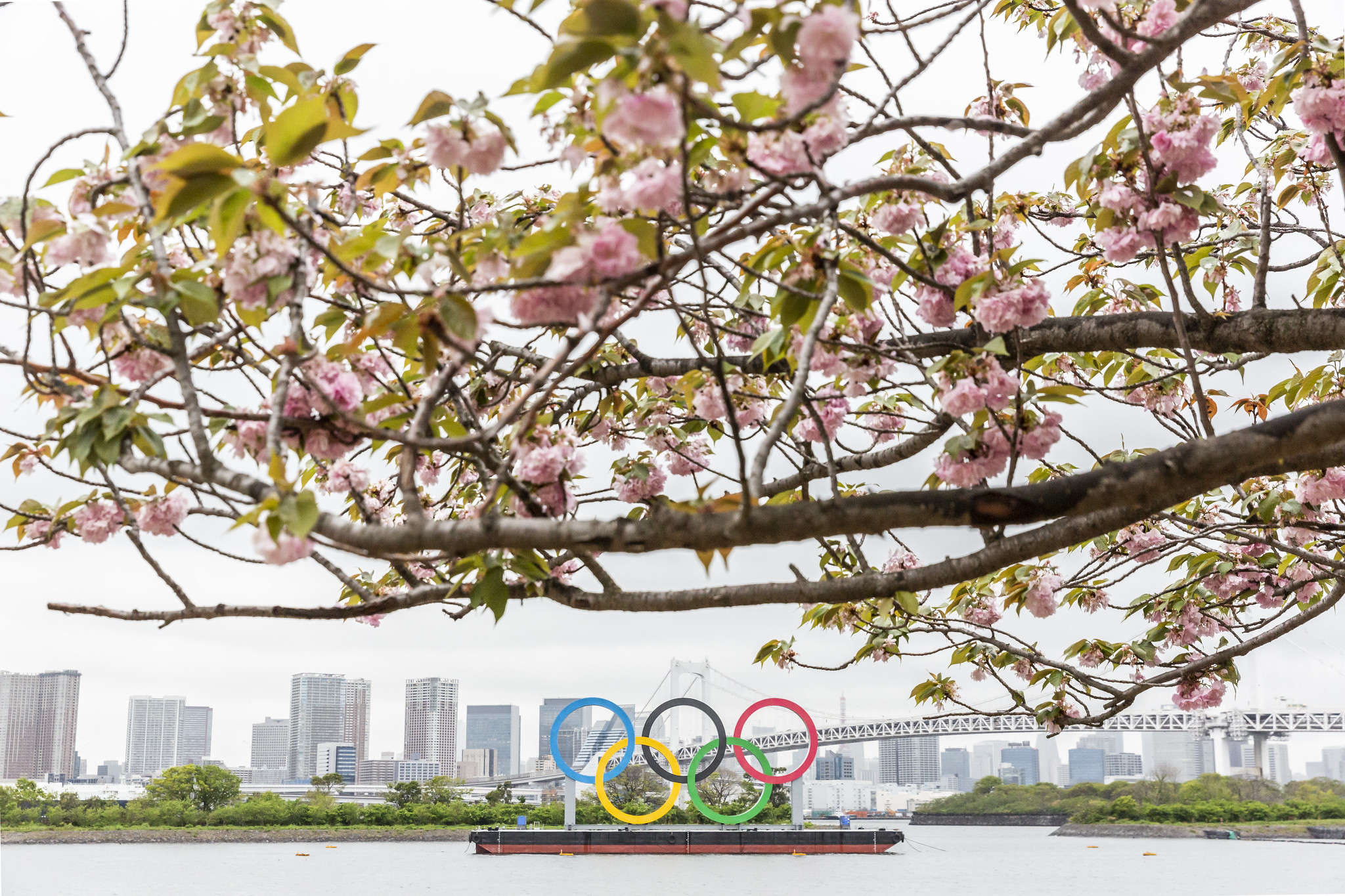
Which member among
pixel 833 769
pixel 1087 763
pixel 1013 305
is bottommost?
pixel 1087 763

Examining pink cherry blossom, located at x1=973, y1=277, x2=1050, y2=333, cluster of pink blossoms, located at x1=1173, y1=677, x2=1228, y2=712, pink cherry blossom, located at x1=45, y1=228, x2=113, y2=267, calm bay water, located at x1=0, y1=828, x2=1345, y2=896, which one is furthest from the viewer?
calm bay water, located at x1=0, y1=828, x2=1345, y2=896

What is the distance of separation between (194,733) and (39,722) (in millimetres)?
15371

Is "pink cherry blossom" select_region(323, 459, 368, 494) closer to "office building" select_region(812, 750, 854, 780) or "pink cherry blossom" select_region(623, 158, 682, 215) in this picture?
A: "pink cherry blossom" select_region(623, 158, 682, 215)

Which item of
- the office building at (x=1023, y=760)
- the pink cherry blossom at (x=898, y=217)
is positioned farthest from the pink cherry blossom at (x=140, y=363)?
the office building at (x=1023, y=760)

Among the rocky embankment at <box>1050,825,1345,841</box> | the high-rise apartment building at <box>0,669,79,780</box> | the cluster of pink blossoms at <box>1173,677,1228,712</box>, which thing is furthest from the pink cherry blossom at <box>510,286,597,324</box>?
the high-rise apartment building at <box>0,669,79,780</box>

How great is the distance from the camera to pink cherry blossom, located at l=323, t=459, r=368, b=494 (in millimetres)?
1322

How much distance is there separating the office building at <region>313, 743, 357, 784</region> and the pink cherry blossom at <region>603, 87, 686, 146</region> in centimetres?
4601

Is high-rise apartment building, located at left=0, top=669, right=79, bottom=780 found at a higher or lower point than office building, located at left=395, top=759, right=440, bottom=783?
higher

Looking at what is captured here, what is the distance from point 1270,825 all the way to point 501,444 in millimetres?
33180

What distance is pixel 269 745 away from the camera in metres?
56.6

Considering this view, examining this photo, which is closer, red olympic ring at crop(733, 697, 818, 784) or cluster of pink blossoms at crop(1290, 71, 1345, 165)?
cluster of pink blossoms at crop(1290, 71, 1345, 165)

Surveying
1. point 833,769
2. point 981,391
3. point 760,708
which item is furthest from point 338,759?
point 981,391

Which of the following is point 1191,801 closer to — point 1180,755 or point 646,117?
point 1180,755

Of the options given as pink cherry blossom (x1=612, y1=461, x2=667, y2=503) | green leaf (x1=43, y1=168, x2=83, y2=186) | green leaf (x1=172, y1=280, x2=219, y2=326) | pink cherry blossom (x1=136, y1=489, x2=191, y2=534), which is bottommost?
pink cherry blossom (x1=136, y1=489, x2=191, y2=534)
